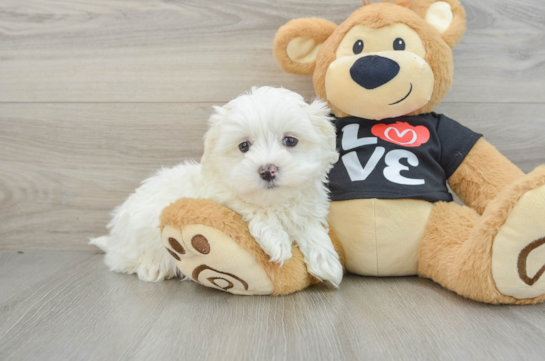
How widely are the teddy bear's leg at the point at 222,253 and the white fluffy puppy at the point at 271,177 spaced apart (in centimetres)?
3

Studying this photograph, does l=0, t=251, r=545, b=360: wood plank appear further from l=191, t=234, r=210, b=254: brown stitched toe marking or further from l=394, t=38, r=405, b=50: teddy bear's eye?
l=394, t=38, r=405, b=50: teddy bear's eye

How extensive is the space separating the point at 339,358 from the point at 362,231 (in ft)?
1.08

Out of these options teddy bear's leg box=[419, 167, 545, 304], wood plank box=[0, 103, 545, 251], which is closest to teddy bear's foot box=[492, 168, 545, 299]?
teddy bear's leg box=[419, 167, 545, 304]

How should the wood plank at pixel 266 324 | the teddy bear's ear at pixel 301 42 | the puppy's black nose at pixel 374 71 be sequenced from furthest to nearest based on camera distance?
1. the teddy bear's ear at pixel 301 42
2. the puppy's black nose at pixel 374 71
3. the wood plank at pixel 266 324

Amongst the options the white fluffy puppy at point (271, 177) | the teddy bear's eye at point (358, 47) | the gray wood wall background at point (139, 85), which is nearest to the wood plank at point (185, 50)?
the gray wood wall background at point (139, 85)

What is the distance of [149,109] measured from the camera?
3.73 feet

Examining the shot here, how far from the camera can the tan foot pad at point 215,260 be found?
731 mm

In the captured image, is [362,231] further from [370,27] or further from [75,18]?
[75,18]

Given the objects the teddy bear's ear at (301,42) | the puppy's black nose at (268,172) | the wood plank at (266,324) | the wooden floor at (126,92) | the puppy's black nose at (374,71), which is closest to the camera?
the wood plank at (266,324)

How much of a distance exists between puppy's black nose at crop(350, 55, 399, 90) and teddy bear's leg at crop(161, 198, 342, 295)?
14.8 inches

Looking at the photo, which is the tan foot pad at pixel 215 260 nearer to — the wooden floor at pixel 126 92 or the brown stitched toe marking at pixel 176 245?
the brown stitched toe marking at pixel 176 245

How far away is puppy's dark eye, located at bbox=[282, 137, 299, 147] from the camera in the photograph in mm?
754

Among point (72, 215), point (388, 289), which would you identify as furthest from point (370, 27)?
point (72, 215)

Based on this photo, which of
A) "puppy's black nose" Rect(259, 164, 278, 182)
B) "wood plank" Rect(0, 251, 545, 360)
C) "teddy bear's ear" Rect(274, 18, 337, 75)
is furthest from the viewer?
"teddy bear's ear" Rect(274, 18, 337, 75)
